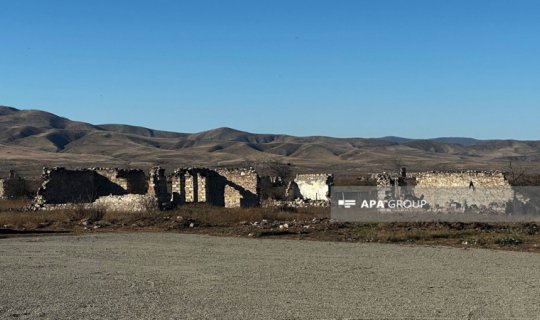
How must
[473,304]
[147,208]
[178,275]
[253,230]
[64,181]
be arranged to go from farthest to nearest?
[64,181] → [147,208] → [253,230] → [178,275] → [473,304]

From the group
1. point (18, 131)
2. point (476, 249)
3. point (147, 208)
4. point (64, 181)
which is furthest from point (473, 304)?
point (18, 131)

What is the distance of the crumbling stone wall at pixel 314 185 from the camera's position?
4288 cm

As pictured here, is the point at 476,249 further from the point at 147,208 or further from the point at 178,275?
the point at 147,208

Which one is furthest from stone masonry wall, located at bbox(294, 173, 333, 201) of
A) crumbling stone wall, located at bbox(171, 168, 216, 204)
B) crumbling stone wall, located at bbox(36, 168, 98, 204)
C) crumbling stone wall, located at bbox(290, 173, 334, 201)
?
crumbling stone wall, located at bbox(36, 168, 98, 204)

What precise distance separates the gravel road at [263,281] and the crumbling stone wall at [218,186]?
56.5ft

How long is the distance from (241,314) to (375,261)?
7.20 m

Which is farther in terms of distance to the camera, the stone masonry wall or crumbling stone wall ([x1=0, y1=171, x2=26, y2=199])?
crumbling stone wall ([x1=0, y1=171, x2=26, y2=199])

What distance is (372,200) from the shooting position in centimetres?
3469

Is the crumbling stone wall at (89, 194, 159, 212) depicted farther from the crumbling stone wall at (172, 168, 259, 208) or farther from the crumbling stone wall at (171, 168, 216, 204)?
the crumbling stone wall at (171, 168, 216, 204)

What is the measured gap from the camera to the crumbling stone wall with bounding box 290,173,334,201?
42.9 m

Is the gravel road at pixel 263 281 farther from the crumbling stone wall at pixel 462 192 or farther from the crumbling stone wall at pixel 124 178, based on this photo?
the crumbling stone wall at pixel 124 178

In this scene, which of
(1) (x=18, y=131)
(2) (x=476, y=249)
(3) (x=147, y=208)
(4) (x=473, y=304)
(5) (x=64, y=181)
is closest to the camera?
(4) (x=473, y=304)

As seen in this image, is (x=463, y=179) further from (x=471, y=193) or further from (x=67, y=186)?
(x=67, y=186)

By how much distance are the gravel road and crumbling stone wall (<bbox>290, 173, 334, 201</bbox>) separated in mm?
21660
